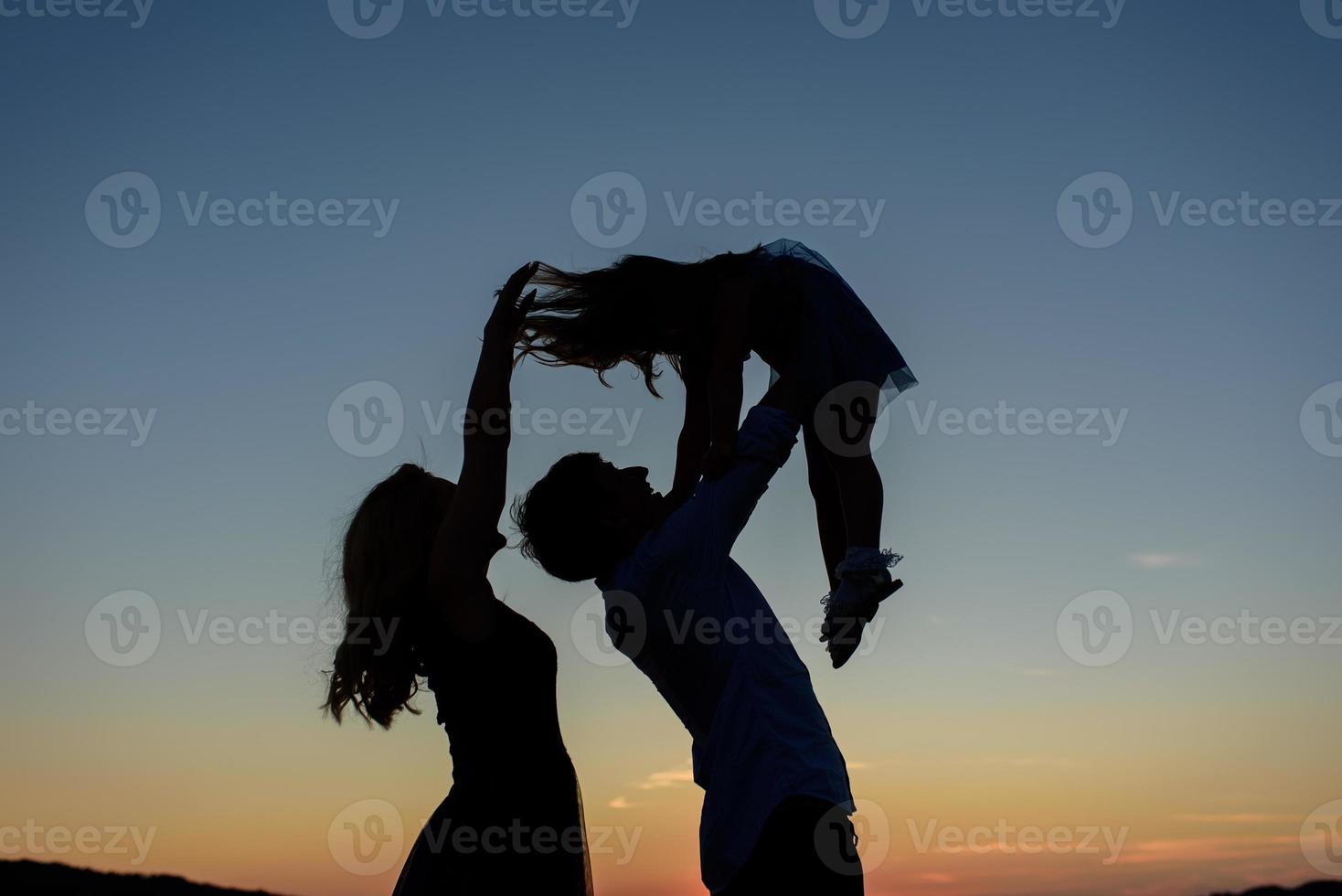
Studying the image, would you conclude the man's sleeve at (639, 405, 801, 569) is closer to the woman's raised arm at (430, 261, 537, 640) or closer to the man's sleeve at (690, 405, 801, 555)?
the man's sleeve at (690, 405, 801, 555)

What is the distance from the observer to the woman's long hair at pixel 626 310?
396 cm

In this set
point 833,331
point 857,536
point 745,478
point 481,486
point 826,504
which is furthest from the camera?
point 826,504

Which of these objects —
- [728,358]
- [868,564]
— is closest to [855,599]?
[868,564]

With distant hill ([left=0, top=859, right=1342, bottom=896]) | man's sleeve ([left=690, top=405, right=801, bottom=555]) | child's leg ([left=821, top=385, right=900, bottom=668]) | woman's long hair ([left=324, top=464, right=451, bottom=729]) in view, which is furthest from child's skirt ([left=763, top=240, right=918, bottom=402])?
distant hill ([left=0, top=859, right=1342, bottom=896])

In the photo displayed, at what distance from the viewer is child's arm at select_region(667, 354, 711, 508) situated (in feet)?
10.9

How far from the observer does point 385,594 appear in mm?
2873

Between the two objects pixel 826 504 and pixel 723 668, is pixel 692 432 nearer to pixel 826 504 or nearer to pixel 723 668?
pixel 826 504

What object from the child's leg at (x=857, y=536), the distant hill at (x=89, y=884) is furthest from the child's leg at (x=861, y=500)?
the distant hill at (x=89, y=884)

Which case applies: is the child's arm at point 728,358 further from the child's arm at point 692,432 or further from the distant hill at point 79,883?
the distant hill at point 79,883

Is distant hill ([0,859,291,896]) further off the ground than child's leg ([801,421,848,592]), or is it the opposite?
child's leg ([801,421,848,592])

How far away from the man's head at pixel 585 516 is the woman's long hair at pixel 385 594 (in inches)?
15.9

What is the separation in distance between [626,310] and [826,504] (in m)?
1.08

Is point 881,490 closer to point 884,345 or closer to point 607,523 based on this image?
point 884,345

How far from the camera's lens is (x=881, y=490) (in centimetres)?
392
